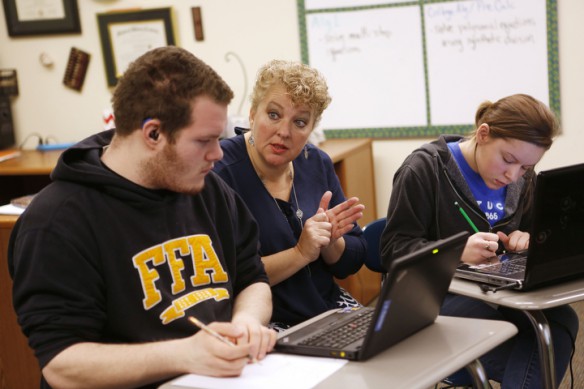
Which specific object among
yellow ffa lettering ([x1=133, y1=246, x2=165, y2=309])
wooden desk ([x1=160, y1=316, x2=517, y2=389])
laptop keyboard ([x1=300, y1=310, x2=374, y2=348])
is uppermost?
yellow ffa lettering ([x1=133, y1=246, x2=165, y2=309])

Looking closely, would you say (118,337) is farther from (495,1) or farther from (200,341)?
(495,1)

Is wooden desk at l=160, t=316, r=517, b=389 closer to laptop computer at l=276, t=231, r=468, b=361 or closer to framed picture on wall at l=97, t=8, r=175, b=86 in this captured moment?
laptop computer at l=276, t=231, r=468, b=361

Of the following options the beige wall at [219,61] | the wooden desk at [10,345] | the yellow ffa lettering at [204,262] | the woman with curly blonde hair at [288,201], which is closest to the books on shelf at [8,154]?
the beige wall at [219,61]

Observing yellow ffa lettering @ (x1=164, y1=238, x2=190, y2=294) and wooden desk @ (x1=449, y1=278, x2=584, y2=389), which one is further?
wooden desk @ (x1=449, y1=278, x2=584, y2=389)

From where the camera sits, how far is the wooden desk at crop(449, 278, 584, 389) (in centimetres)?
166

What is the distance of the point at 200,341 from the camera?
1.31 metres

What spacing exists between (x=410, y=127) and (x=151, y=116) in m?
2.46

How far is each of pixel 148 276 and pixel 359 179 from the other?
2275mm

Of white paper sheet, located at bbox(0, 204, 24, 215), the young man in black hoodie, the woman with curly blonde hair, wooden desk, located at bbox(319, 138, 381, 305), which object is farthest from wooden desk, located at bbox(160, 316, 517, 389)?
wooden desk, located at bbox(319, 138, 381, 305)

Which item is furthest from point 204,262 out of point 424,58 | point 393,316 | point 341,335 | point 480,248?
point 424,58

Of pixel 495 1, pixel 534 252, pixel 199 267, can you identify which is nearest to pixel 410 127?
pixel 495 1

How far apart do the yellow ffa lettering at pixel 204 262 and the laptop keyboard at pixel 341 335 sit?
0.26 m

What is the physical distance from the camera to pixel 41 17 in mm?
4238

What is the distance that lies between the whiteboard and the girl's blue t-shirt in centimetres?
144
